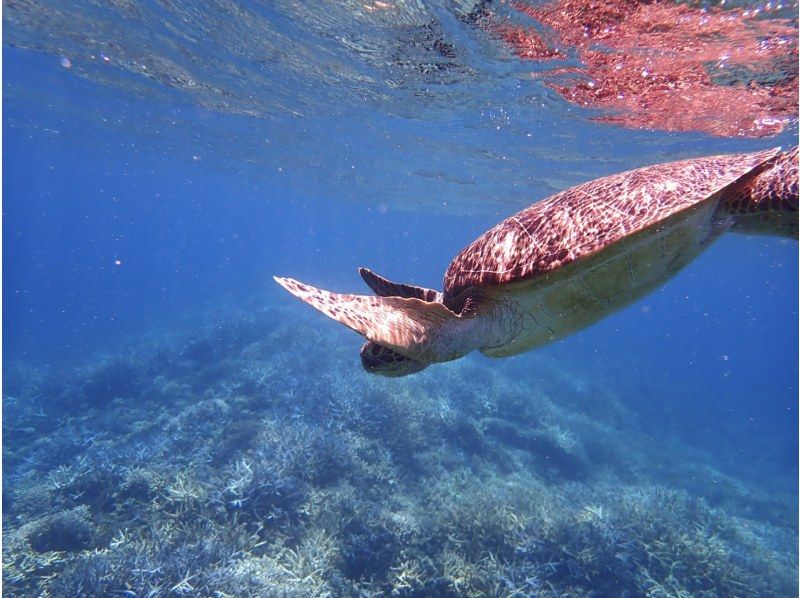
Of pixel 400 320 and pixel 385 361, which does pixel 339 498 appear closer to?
pixel 385 361

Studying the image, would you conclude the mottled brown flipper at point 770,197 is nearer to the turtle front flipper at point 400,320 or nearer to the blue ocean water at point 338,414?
the turtle front flipper at point 400,320

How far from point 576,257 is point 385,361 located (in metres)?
1.76

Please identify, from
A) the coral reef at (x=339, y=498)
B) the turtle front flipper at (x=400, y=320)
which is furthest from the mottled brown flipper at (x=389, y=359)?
the coral reef at (x=339, y=498)

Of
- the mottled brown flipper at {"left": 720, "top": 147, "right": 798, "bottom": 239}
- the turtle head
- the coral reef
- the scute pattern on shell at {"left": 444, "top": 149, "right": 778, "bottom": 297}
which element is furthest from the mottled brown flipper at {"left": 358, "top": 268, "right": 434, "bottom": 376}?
the coral reef

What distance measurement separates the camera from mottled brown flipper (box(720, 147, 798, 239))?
3381mm

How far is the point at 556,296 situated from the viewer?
12.4ft

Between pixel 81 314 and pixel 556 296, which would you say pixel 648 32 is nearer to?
pixel 556 296

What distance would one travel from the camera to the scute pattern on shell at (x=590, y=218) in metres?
3.26

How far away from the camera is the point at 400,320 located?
3158 mm

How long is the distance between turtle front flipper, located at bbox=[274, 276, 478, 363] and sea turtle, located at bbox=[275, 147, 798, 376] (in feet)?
0.03

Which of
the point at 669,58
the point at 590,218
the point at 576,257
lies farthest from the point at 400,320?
the point at 669,58

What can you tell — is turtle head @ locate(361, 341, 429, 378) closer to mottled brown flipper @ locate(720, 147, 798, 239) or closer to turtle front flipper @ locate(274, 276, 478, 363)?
turtle front flipper @ locate(274, 276, 478, 363)

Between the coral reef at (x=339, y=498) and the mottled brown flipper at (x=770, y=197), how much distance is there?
669cm

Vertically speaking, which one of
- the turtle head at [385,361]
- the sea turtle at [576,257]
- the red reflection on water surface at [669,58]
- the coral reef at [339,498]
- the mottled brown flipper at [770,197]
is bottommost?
the coral reef at [339,498]
